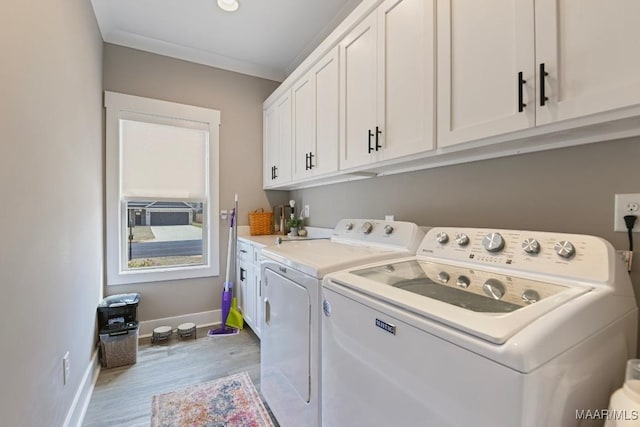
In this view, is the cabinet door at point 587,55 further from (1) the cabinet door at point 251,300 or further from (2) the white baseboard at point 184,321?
(2) the white baseboard at point 184,321

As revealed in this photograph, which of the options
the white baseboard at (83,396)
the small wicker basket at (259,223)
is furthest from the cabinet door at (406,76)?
the white baseboard at (83,396)

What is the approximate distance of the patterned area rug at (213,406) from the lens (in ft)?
5.65

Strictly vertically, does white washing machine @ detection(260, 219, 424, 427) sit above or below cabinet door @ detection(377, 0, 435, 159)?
below

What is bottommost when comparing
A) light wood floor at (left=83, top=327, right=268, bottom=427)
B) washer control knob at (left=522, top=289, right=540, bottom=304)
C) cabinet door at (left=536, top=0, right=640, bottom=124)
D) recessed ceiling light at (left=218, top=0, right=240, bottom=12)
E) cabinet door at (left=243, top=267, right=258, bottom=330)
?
light wood floor at (left=83, top=327, right=268, bottom=427)

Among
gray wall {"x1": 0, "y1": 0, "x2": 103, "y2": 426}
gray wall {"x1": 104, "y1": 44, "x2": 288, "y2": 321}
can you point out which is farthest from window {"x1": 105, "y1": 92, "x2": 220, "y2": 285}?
gray wall {"x1": 0, "y1": 0, "x2": 103, "y2": 426}

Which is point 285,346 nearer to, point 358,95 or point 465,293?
point 465,293

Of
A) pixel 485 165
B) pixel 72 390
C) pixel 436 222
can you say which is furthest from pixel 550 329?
pixel 72 390

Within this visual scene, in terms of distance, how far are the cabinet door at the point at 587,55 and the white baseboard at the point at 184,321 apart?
10.6 ft

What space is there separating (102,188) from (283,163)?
165 cm

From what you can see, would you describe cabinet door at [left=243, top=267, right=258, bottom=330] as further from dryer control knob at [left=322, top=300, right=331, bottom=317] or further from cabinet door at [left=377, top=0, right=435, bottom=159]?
cabinet door at [left=377, top=0, right=435, bottom=159]

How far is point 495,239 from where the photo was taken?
45.4 inches

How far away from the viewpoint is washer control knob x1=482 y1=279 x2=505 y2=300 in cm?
92

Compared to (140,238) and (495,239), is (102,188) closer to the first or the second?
(140,238)

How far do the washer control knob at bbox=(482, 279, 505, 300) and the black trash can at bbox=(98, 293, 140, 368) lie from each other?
2.60 m
